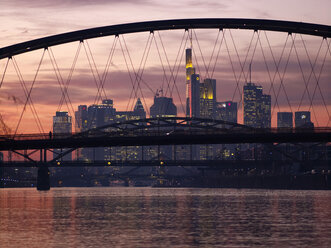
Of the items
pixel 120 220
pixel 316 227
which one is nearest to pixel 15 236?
pixel 120 220

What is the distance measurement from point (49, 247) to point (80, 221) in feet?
62.2

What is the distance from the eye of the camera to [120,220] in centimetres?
5678

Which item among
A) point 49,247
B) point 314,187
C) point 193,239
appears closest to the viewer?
point 49,247

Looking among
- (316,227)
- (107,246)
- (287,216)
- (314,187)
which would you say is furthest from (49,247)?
(314,187)

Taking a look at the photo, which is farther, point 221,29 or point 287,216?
point 221,29

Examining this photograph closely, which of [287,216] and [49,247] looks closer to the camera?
[49,247]

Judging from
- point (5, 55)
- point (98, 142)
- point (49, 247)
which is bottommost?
point (49, 247)

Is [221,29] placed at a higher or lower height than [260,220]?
higher

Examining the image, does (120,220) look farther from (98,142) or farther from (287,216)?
(98,142)

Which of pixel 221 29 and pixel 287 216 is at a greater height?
pixel 221 29

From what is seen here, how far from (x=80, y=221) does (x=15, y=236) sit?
12974 millimetres

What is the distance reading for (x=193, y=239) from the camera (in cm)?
4056

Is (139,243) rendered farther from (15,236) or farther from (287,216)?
(287,216)

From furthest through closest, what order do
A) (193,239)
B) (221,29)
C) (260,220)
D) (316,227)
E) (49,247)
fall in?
(221,29) < (260,220) < (316,227) < (193,239) < (49,247)
